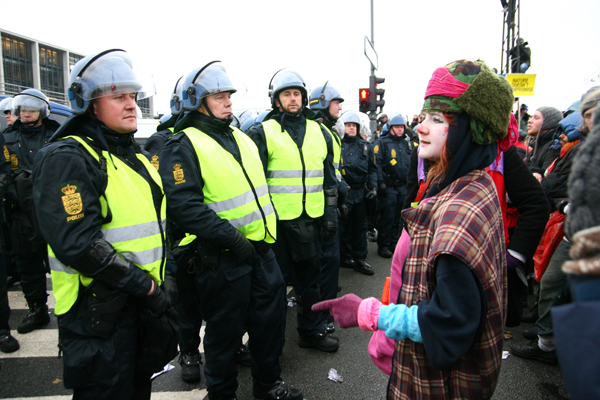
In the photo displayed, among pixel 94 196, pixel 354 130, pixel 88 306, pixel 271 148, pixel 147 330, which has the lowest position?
pixel 147 330

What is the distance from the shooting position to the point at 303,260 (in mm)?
3365

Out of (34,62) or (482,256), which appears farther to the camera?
(34,62)

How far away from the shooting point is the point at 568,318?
0.57 meters

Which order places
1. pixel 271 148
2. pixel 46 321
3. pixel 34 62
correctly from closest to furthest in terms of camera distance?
pixel 271 148
pixel 46 321
pixel 34 62

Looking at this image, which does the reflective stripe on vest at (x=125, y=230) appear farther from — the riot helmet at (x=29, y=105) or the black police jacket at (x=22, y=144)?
the riot helmet at (x=29, y=105)

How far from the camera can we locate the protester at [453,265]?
1153mm

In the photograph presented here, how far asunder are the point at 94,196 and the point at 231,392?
1.60 m

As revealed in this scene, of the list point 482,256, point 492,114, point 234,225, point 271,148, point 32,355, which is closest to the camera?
point 482,256

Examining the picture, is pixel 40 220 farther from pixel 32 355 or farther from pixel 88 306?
pixel 32 355

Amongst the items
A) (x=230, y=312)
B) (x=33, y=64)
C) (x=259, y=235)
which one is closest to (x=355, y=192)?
(x=259, y=235)

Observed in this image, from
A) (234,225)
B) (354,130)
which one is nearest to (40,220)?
(234,225)

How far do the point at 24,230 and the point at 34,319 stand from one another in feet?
3.31

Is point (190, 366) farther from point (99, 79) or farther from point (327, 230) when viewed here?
point (99, 79)

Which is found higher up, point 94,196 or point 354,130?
point 354,130
